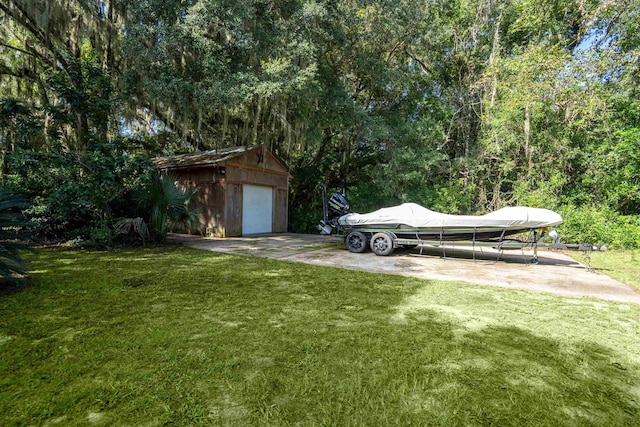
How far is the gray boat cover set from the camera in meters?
5.88

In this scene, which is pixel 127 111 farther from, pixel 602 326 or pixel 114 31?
pixel 602 326

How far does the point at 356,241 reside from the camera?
24.5ft

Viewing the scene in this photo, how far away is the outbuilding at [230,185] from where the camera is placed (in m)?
9.73

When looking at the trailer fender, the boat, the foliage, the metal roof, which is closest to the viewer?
the boat

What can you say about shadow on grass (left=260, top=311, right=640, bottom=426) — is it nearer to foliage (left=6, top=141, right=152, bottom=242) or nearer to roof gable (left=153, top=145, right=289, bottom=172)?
foliage (left=6, top=141, right=152, bottom=242)

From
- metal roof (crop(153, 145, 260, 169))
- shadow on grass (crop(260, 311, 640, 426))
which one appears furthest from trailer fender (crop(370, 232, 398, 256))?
metal roof (crop(153, 145, 260, 169))

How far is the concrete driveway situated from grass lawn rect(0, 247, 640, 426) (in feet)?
2.47

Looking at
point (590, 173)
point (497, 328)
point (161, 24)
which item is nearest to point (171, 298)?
point (497, 328)

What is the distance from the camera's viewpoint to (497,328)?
2.91 meters

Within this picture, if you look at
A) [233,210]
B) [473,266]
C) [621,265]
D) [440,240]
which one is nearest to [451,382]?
[473,266]

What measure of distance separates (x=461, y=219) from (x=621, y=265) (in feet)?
12.8

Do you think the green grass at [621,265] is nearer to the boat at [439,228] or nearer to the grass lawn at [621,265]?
the grass lawn at [621,265]

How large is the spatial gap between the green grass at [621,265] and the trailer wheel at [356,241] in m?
4.69

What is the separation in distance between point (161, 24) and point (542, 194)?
44.4ft
